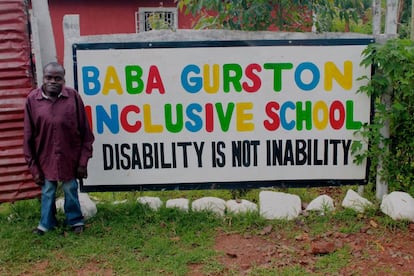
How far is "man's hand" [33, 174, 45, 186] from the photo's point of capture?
4176 millimetres

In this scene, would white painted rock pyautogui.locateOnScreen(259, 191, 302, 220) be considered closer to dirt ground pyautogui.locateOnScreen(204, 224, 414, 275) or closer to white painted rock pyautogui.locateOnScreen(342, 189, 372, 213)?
dirt ground pyautogui.locateOnScreen(204, 224, 414, 275)

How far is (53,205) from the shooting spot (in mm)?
4312

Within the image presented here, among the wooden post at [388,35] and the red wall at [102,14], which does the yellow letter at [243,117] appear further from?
the red wall at [102,14]

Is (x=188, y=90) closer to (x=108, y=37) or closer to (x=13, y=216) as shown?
(x=108, y=37)

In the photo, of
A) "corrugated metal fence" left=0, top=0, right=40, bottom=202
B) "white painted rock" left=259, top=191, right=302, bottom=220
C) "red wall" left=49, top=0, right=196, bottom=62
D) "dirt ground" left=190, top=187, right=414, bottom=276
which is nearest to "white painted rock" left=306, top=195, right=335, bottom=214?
"white painted rock" left=259, top=191, right=302, bottom=220

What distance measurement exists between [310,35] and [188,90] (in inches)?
47.0

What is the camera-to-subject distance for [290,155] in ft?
15.2

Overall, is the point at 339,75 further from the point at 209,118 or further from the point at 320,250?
the point at 320,250

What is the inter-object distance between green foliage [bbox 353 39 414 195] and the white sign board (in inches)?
5.0

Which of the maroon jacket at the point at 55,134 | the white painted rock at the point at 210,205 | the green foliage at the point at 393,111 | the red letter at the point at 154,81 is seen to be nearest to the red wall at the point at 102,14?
the red letter at the point at 154,81

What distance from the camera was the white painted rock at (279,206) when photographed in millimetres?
4484

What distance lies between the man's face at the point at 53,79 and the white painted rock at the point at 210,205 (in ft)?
5.27

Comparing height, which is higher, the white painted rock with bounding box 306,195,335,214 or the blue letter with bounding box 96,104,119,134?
the blue letter with bounding box 96,104,119,134

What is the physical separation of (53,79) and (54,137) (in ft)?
1.53
